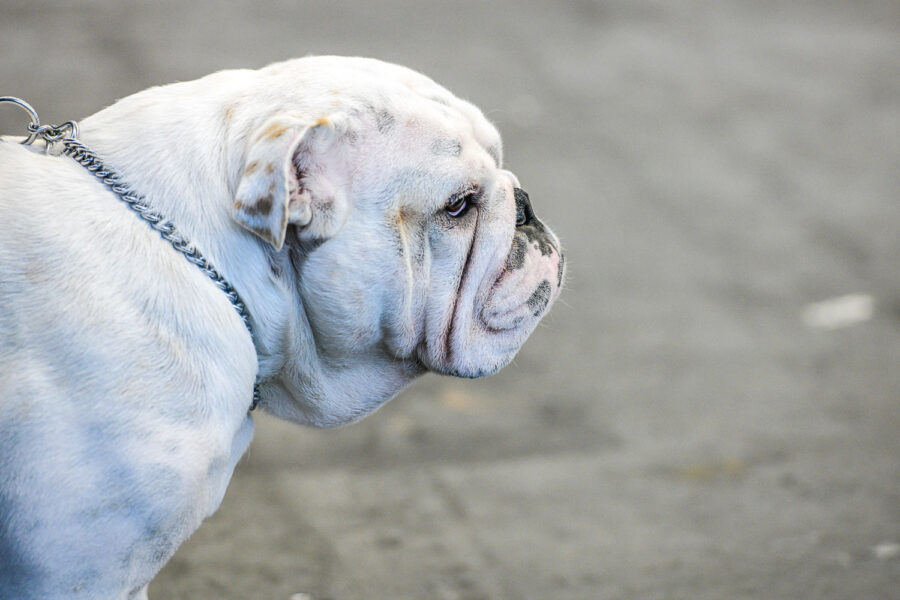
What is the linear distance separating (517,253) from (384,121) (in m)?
0.50

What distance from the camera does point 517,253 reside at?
2275 millimetres

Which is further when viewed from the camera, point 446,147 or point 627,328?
point 627,328

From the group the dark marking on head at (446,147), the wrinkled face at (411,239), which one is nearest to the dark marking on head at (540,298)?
the wrinkled face at (411,239)

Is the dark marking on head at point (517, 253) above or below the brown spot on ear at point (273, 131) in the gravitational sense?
below

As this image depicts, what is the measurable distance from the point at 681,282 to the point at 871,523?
65.6 inches

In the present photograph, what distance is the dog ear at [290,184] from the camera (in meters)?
1.76

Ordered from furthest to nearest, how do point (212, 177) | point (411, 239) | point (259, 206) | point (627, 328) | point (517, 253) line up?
point (627, 328), point (517, 253), point (411, 239), point (212, 177), point (259, 206)

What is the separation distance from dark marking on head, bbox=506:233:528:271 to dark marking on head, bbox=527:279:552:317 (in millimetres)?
78

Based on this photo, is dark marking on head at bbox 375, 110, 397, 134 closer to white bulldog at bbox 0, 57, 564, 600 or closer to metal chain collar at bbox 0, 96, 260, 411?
white bulldog at bbox 0, 57, 564, 600

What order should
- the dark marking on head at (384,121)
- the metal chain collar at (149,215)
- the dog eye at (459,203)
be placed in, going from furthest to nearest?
the dog eye at (459,203) → the dark marking on head at (384,121) → the metal chain collar at (149,215)

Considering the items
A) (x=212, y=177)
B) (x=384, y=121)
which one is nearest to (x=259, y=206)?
(x=212, y=177)

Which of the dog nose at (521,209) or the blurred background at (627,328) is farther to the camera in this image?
the blurred background at (627,328)

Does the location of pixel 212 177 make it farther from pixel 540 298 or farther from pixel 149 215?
pixel 540 298

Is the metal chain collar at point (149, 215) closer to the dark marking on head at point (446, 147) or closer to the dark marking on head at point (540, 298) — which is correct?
the dark marking on head at point (446, 147)
